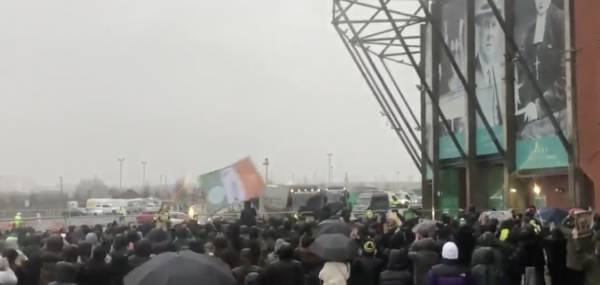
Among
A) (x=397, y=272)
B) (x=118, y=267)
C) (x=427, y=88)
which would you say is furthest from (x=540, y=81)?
(x=118, y=267)

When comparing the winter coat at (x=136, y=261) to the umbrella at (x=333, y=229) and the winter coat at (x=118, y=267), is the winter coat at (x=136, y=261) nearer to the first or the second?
the winter coat at (x=118, y=267)

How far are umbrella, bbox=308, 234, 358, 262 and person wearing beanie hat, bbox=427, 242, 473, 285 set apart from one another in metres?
1.17

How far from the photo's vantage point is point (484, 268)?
10.8m

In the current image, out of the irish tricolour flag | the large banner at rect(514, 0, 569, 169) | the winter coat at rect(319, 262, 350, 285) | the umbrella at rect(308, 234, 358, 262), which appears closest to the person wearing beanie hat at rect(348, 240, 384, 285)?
the umbrella at rect(308, 234, 358, 262)

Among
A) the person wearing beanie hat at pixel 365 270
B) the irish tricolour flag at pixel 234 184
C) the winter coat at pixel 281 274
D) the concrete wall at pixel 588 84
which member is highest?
the concrete wall at pixel 588 84

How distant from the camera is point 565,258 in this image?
495 inches

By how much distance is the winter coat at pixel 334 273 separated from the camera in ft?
32.6

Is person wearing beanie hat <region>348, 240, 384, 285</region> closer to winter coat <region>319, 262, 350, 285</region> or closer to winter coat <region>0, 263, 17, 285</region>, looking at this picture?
winter coat <region>319, 262, 350, 285</region>

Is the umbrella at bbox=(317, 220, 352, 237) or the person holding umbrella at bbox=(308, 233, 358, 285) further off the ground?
the umbrella at bbox=(317, 220, 352, 237)

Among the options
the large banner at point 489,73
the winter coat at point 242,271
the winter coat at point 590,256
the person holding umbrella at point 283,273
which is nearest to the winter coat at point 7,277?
the winter coat at point 242,271

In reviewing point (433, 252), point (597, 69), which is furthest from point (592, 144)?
point (433, 252)

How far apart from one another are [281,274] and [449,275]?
6.50 feet

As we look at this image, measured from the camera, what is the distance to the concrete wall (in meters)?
24.5

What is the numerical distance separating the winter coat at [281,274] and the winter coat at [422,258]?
2389 mm
